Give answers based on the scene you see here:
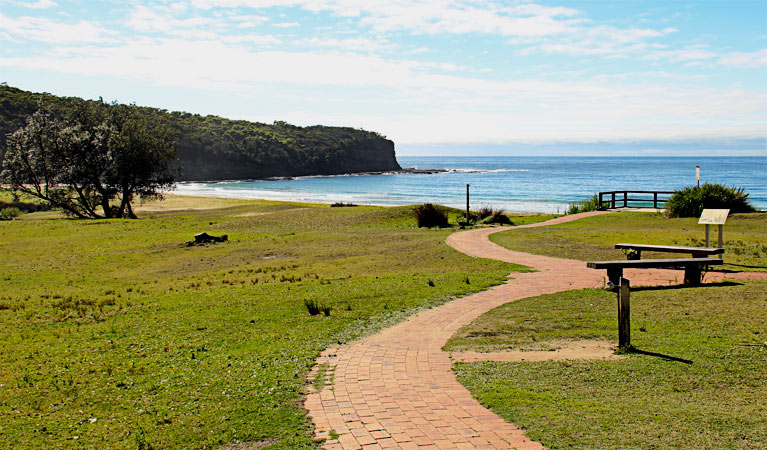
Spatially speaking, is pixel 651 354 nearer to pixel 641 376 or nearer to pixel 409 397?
pixel 641 376

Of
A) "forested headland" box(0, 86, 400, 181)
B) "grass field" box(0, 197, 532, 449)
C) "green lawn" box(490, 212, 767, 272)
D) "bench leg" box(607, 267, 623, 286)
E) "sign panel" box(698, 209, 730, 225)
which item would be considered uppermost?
"forested headland" box(0, 86, 400, 181)

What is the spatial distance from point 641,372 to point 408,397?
2444 millimetres

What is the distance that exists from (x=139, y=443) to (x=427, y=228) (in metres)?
19.2

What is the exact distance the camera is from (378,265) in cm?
1412

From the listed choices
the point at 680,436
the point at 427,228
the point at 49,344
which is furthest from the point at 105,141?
the point at 680,436

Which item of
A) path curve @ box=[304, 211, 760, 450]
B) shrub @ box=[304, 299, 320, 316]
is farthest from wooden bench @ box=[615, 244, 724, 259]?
shrub @ box=[304, 299, 320, 316]

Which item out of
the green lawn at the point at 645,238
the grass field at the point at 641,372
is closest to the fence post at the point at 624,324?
the grass field at the point at 641,372

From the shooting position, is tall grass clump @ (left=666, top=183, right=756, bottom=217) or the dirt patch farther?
tall grass clump @ (left=666, top=183, right=756, bottom=217)

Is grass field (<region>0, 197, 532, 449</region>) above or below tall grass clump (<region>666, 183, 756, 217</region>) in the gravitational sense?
below

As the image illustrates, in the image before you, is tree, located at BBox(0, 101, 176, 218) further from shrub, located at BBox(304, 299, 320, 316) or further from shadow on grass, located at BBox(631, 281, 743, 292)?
shadow on grass, located at BBox(631, 281, 743, 292)

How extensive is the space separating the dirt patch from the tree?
34997 mm

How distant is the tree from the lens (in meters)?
35.9

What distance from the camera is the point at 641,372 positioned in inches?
233

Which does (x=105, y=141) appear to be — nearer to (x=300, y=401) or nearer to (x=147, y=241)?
(x=147, y=241)
